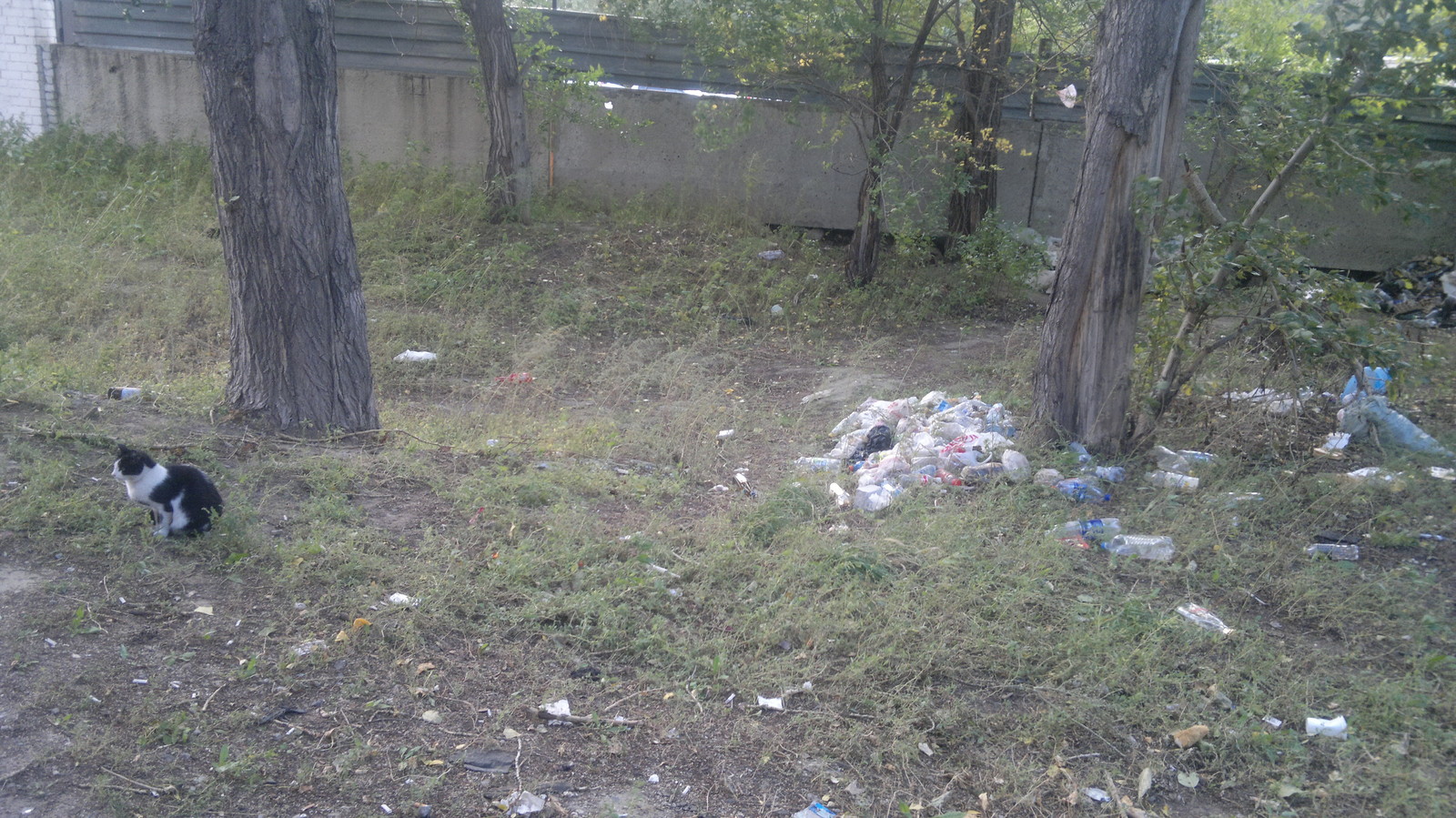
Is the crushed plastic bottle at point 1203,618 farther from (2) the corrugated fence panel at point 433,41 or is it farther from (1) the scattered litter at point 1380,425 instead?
(2) the corrugated fence panel at point 433,41

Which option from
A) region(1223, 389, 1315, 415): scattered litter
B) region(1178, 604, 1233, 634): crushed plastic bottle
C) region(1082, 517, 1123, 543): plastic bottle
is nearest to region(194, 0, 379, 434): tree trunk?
region(1082, 517, 1123, 543): plastic bottle

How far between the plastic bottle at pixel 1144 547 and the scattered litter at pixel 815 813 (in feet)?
7.41

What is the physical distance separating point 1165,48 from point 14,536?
5.93 meters

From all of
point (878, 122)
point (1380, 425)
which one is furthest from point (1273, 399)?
point (878, 122)

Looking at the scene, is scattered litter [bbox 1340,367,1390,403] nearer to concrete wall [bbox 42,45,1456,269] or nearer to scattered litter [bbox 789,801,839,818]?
scattered litter [bbox 789,801,839,818]

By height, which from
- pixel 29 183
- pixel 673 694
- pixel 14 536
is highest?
pixel 29 183

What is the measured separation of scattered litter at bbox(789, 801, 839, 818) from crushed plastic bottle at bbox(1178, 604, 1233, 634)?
6.10ft

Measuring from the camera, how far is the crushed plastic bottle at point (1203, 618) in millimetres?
3734

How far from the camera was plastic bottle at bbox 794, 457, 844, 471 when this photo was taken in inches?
214

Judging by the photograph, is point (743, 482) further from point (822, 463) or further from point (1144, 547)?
point (1144, 547)

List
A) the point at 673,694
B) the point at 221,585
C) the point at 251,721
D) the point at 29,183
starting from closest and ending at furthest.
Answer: the point at 251,721 → the point at 673,694 → the point at 221,585 → the point at 29,183

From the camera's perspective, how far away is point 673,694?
3258 millimetres

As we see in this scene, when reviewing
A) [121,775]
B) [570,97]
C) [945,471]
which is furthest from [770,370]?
[121,775]

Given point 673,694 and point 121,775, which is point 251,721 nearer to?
point 121,775
